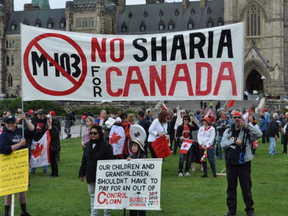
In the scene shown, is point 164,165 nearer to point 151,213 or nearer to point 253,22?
point 151,213

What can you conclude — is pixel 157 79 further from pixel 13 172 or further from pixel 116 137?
pixel 116 137

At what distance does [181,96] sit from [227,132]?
1.34 m

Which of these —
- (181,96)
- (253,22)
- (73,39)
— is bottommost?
(181,96)

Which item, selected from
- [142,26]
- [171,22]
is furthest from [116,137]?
[142,26]

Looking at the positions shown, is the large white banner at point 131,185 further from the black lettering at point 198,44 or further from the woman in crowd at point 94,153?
the black lettering at point 198,44

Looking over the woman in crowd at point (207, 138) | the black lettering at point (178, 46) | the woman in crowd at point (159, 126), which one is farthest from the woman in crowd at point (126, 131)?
the black lettering at point (178, 46)

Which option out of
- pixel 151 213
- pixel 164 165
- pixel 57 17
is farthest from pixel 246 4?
pixel 151 213

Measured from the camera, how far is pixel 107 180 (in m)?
9.60

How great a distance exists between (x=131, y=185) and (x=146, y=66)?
6.77 feet

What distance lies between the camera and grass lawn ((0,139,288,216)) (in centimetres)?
1144

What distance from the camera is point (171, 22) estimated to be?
8875 centimetres

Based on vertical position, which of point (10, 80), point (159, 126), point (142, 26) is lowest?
point (159, 126)

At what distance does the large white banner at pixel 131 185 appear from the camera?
9414mm

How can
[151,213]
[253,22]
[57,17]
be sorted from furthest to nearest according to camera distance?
[57,17] → [253,22] → [151,213]
